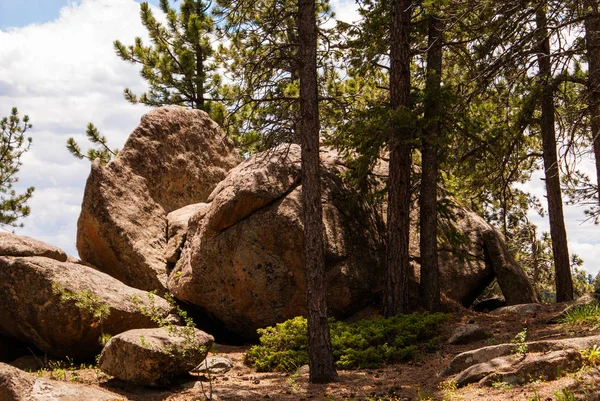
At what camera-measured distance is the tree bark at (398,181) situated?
44.1 ft

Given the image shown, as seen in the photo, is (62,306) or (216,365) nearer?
(216,365)

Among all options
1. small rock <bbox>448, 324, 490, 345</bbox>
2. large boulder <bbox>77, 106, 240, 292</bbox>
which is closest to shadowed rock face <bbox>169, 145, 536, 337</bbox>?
large boulder <bbox>77, 106, 240, 292</bbox>

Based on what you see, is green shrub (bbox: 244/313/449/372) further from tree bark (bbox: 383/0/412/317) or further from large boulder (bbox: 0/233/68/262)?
large boulder (bbox: 0/233/68/262)

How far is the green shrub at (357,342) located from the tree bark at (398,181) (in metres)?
0.91

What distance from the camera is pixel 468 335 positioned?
39.1 ft

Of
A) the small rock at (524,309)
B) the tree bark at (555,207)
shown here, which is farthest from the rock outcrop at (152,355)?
the tree bark at (555,207)

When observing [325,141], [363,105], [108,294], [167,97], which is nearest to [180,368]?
[108,294]

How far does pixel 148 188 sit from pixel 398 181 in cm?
727

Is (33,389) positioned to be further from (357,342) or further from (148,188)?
(148,188)

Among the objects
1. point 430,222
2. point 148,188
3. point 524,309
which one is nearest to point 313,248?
point 430,222

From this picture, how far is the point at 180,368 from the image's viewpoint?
32.4 ft

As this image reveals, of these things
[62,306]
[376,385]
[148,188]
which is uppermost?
[148,188]

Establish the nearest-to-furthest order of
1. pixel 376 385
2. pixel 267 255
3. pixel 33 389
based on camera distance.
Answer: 1. pixel 33 389
2. pixel 376 385
3. pixel 267 255

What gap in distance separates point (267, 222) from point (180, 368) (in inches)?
191
